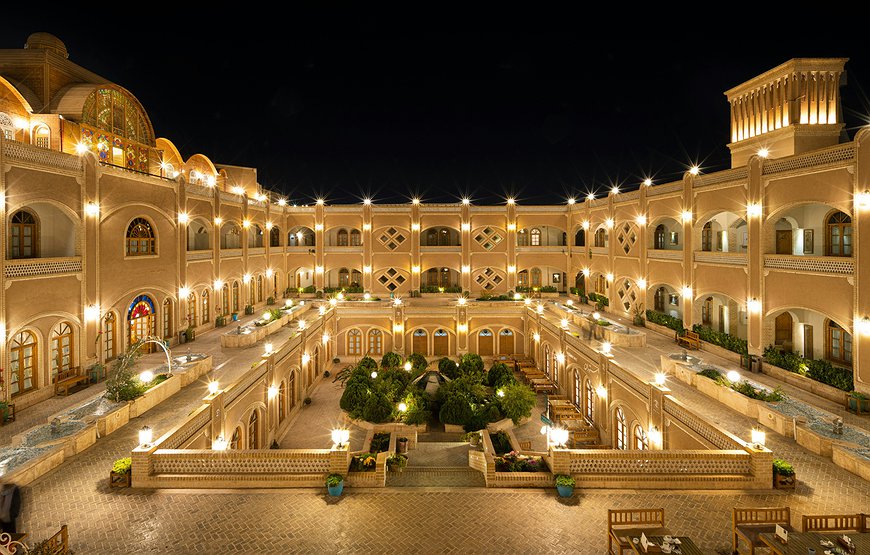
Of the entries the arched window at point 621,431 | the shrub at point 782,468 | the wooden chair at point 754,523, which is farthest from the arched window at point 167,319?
the shrub at point 782,468

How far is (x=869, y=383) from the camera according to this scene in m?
12.4

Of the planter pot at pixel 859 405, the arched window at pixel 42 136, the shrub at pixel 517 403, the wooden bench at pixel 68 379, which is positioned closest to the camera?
the planter pot at pixel 859 405

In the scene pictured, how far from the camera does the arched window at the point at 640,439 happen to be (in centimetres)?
1365

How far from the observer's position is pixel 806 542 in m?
6.40

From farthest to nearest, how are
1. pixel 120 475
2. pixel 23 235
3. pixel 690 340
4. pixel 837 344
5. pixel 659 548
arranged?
pixel 690 340
pixel 837 344
pixel 23 235
pixel 120 475
pixel 659 548

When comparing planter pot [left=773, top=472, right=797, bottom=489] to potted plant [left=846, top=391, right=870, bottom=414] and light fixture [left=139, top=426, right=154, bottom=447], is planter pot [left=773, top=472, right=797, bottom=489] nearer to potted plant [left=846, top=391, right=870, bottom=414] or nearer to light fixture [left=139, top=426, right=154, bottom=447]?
potted plant [left=846, top=391, right=870, bottom=414]

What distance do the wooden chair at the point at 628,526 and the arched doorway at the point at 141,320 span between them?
59.2 ft

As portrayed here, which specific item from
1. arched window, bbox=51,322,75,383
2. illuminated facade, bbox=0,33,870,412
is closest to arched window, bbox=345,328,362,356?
illuminated facade, bbox=0,33,870,412

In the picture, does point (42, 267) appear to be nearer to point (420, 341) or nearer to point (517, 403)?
point (517, 403)

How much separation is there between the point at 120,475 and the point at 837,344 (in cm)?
2268

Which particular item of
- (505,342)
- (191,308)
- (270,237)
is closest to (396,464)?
(191,308)

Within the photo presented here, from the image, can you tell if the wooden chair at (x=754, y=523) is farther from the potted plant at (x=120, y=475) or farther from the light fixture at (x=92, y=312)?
the light fixture at (x=92, y=312)

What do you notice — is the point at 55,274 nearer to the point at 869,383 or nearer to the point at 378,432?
the point at 378,432

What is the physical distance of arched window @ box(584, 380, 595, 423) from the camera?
18000mm
